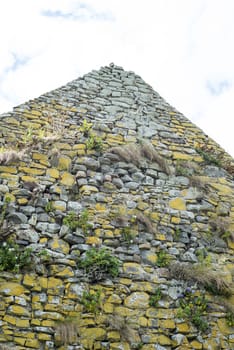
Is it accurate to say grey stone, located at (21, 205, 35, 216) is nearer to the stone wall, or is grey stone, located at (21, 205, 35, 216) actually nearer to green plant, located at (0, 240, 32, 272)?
the stone wall

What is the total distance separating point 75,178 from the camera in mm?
8828

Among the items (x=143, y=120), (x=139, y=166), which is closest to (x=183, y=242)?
(x=139, y=166)

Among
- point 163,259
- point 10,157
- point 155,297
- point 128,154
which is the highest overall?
point 128,154

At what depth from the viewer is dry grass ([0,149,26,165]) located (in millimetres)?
8656

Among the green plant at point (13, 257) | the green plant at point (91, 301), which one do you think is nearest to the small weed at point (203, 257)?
the green plant at point (91, 301)

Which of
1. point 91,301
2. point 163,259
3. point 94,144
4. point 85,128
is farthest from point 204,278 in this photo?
point 85,128

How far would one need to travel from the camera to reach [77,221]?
809 cm

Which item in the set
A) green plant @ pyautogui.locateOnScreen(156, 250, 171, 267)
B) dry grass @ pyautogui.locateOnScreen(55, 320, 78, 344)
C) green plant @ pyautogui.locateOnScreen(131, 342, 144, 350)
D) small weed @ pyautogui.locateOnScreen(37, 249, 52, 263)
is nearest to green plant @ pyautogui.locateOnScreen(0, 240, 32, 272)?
small weed @ pyautogui.locateOnScreen(37, 249, 52, 263)

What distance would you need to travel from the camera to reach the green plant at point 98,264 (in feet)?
24.6

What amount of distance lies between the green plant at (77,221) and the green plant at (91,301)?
3.50 ft

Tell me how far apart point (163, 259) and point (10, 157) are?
3037mm

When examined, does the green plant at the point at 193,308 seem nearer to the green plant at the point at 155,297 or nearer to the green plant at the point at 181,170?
the green plant at the point at 155,297

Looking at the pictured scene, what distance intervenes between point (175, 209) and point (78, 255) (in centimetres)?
208

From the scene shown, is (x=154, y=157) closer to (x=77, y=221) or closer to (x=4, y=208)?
(x=77, y=221)
